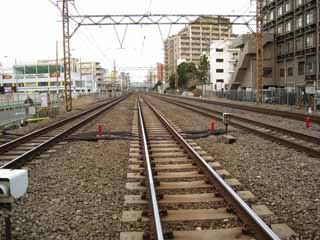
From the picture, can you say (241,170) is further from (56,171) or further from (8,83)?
(8,83)

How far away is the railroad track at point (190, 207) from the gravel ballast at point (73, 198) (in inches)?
11.9

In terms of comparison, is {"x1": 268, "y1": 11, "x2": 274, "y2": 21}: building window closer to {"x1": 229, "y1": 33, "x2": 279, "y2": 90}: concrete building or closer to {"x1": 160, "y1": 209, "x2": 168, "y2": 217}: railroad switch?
{"x1": 229, "y1": 33, "x2": 279, "y2": 90}: concrete building

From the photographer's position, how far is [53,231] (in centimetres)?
539

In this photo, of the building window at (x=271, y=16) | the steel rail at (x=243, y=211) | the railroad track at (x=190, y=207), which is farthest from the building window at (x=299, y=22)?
the steel rail at (x=243, y=211)

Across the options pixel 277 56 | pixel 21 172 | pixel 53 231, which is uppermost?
pixel 277 56

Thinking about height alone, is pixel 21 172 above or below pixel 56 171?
above

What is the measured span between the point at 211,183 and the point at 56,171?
3893mm

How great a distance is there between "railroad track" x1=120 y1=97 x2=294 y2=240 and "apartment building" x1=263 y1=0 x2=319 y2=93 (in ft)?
151

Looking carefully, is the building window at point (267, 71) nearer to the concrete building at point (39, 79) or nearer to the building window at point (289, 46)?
the building window at point (289, 46)

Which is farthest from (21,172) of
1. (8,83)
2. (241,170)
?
(8,83)

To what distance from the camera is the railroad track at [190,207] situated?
5035mm

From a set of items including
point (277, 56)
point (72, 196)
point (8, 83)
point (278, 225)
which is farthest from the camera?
point (8, 83)

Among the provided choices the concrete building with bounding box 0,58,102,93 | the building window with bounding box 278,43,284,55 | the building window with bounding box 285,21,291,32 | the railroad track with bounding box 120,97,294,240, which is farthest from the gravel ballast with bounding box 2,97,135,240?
the concrete building with bounding box 0,58,102,93

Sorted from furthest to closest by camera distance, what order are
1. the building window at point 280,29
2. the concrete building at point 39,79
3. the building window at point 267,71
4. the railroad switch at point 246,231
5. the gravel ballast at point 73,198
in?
the concrete building at point 39,79 → the building window at point 267,71 → the building window at point 280,29 → the gravel ballast at point 73,198 → the railroad switch at point 246,231
